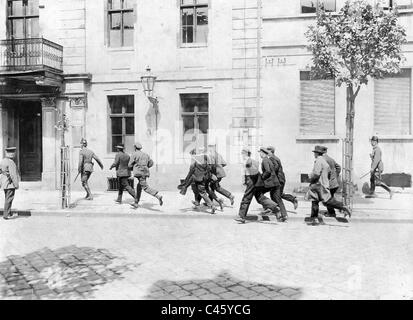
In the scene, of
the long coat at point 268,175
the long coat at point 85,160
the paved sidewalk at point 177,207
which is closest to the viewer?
the long coat at point 268,175

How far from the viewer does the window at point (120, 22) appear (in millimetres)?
16578

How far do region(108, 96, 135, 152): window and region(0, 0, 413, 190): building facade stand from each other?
4 cm

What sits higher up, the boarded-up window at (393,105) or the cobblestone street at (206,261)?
the boarded-up window at (393,105)

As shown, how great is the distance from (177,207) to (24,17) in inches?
A: 415

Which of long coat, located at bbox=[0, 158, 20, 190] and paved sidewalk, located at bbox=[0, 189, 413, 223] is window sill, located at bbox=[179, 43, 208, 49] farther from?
long coat, located at bbox=[0, 158, 20, 190]

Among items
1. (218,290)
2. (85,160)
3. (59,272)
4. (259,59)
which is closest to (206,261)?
(218,290)

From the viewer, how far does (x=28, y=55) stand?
15750 mm

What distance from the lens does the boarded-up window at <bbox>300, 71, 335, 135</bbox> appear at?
15.2 metres

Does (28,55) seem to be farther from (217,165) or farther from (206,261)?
(206,261)

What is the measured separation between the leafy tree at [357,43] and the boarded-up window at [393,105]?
13.3 feet

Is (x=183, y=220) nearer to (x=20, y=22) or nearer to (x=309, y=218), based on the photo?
(x=309, y=218)

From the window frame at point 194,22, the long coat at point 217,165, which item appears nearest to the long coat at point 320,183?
the long coat at point 217,165

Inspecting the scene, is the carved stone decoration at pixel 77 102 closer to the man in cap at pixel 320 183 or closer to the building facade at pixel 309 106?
the building facade at pixel 309 106

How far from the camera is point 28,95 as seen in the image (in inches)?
656
